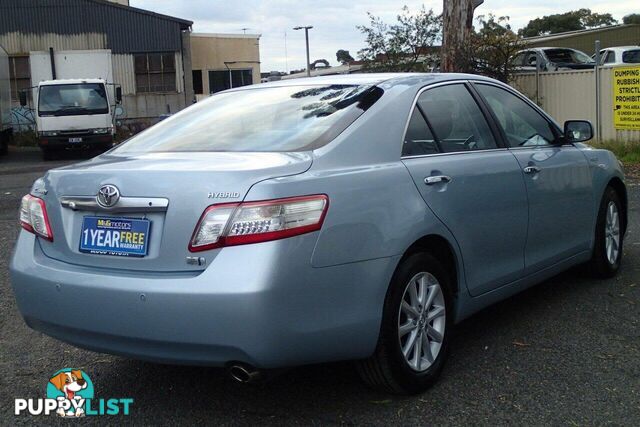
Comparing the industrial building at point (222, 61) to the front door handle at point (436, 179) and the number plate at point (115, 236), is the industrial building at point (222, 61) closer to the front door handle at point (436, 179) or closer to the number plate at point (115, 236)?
the front door handle at point (436, 179)

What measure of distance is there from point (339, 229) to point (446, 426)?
3.31ft

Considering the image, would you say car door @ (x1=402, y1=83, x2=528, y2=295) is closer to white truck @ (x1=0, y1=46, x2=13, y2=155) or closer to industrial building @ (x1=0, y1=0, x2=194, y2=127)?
white truck @ (x1=0, y1=46, x2=13, y2=155)

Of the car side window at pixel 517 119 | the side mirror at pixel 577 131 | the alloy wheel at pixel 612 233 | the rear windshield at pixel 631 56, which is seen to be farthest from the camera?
the rear windshield at pixel 631 56

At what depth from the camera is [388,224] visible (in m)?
3.56

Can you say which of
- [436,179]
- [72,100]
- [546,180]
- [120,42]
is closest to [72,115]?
[72,100]

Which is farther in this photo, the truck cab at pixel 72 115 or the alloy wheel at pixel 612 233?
the truck cab at pixel 72 115

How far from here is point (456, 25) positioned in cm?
1612

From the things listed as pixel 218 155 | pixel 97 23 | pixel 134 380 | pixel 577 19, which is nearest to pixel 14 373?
pixel 134 380

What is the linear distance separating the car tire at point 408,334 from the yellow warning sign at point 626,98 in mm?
12881

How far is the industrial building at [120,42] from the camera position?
34.9 m

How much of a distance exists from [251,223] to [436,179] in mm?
1212

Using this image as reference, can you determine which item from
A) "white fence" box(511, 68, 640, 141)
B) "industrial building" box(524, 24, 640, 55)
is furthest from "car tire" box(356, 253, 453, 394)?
"industrial building" box(524, 24, 640, 55)

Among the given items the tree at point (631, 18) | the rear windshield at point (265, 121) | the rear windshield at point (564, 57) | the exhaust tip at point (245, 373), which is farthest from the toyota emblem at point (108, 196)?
the tree at point (631, 18)

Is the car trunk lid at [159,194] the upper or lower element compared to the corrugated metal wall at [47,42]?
lower
